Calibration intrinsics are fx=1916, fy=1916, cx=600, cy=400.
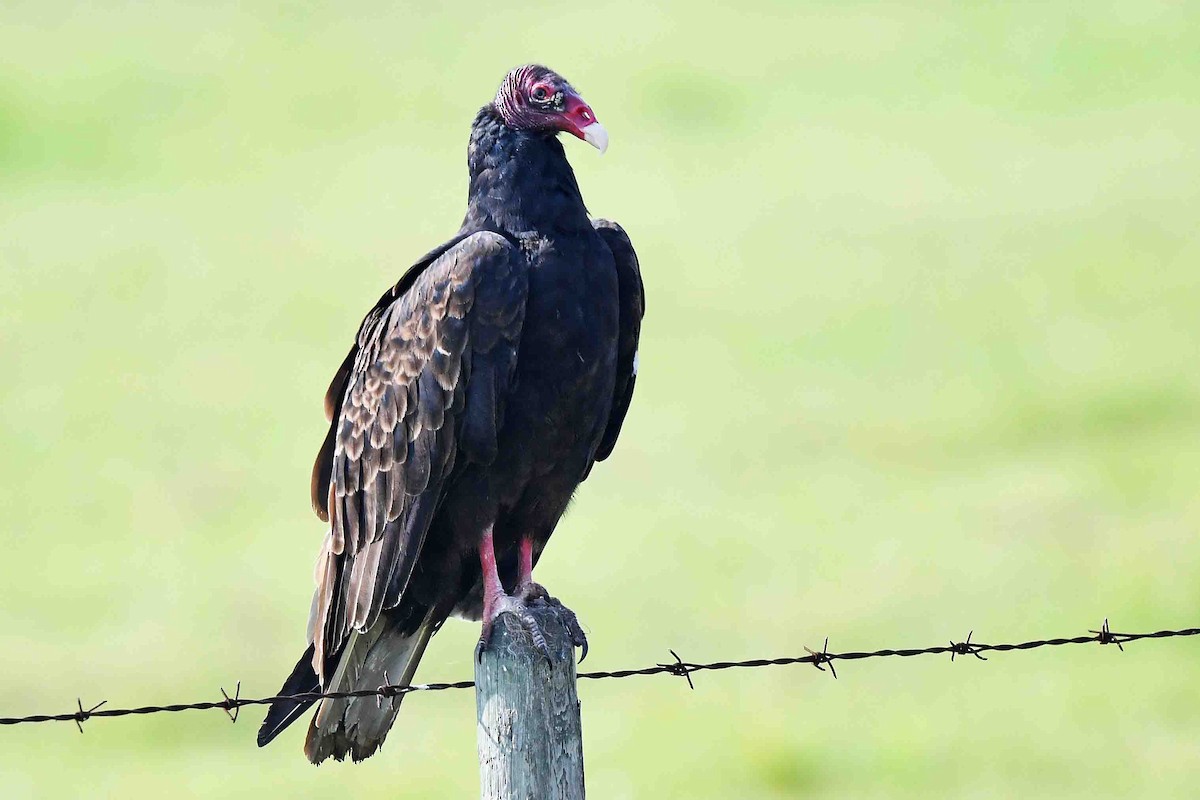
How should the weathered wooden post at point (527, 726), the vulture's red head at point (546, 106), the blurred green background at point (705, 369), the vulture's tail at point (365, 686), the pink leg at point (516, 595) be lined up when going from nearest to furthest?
the weathered wooden post at point (527, 726) → the pink leg at point (516, 595) → the vulture's tail at point (365, 686) → the vulture's red head at point (546, 106) → the blurred green background at point (705, 369)

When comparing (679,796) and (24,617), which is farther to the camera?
(24,617)

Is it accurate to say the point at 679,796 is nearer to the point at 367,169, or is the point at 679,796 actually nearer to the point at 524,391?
the point at 524,391

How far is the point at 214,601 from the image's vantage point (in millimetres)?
14125

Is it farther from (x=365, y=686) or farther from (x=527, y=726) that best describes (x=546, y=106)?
(x=527, y=726)

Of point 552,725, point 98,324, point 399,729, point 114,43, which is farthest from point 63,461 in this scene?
point 552,725

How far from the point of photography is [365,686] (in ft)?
15.4

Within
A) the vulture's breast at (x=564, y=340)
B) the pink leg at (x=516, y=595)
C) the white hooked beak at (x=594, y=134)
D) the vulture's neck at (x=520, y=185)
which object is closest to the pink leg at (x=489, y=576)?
the pink leg at (x=516, y=595)

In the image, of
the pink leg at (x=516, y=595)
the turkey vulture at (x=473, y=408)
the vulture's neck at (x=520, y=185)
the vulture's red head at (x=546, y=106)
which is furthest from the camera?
the vulture's red head at (x=546, y=106)

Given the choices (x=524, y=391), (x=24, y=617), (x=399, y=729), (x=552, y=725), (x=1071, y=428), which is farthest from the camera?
(x=1071, y=428)

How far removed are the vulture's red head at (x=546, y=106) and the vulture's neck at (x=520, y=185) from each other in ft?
0.12

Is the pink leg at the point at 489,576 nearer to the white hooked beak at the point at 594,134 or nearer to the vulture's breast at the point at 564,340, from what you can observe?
the vulture's breast at the point at 564,340

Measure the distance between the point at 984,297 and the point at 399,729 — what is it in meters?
10.3

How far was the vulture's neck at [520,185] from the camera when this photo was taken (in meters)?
4.67

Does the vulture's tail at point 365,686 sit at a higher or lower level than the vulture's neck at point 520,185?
lower
